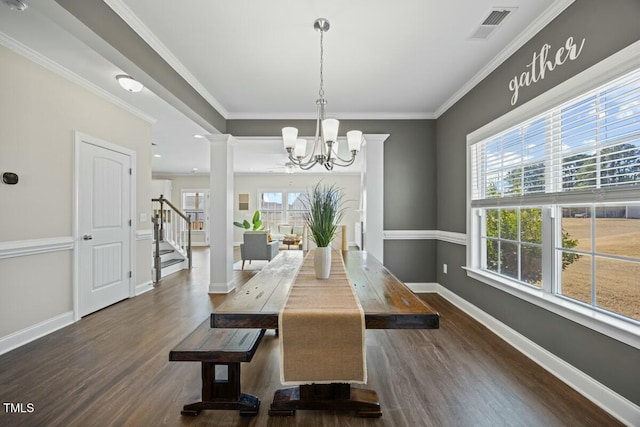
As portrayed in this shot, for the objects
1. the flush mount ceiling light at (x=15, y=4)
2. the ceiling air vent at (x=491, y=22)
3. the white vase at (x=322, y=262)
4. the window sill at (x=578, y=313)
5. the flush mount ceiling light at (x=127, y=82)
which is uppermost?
the ceiling air vent at (x=491, y=22)

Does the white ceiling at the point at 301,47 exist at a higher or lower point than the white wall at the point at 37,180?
higher

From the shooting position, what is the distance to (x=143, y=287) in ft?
14.7

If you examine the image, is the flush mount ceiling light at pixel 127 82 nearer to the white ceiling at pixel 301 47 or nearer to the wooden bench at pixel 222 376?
the white ceiling at pixel 301 47

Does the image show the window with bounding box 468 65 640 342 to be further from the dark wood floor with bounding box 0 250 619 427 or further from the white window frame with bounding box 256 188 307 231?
the white window frame with bounding box 256 188 307 231

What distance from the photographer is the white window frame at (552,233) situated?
1.67 metres

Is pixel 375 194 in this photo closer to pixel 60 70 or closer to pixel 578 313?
pixel 578 313

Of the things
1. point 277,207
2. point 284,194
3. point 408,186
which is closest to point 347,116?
point 408,186

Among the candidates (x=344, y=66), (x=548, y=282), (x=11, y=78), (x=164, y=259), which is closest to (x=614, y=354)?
(x=548, y=282)

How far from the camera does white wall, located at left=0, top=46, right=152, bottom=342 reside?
2.58 metres

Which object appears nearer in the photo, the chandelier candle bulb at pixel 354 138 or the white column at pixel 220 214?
the chandelier candle bulb at pixel 354 138

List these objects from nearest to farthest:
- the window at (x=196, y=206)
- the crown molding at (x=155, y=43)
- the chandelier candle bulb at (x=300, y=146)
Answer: the crown molding at (x=155, y=43) < the chandelier candle bulb at (x=300, y=146) < the window at (x=196, y=206)

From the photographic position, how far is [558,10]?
6.82ft

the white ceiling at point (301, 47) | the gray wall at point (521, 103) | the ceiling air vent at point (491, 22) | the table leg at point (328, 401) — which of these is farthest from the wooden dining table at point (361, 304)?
the ceiling air vent at point (491, 22)

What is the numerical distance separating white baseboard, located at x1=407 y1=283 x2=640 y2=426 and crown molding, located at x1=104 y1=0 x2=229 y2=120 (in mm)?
3897
